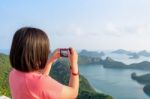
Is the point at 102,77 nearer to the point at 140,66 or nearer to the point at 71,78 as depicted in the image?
the point at 140,66

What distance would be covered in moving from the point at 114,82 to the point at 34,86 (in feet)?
232

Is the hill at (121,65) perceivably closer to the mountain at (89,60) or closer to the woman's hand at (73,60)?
the mountain at (89,60)

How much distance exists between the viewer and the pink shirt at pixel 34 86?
1938mm

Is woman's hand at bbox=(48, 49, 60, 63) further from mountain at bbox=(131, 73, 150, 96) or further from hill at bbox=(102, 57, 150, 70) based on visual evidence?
hill at bbox=(102, 57, 150, 70)

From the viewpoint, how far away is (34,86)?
196 centimetres

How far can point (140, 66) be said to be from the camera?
78.7 m

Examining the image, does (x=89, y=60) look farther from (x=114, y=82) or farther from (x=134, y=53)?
(x=134, y=53)

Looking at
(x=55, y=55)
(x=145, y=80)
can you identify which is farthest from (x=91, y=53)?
(x=55, y=55)

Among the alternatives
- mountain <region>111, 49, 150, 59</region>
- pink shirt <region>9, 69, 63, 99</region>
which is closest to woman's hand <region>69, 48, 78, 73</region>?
pink shirt <region>9, 69, 63, 99</region>

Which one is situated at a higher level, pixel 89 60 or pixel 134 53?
pixel 134 53

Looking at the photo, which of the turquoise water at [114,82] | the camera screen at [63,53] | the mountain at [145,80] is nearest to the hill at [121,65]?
the turquoise water at [114,82]

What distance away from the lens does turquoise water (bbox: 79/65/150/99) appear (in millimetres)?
61700

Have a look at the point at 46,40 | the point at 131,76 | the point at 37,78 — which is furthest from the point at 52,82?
the point at 131,76

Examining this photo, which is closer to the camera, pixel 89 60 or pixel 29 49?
pixel 29 49
